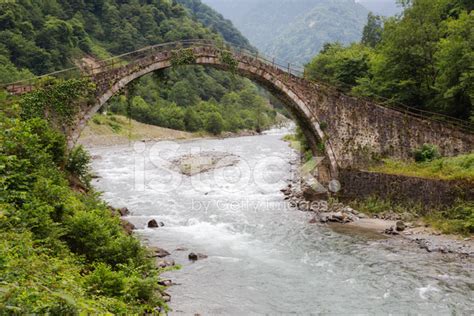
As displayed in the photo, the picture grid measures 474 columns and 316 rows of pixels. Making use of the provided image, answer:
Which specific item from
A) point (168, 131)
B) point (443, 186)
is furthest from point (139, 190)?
point (168, 131)

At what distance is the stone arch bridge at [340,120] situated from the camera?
2295cm

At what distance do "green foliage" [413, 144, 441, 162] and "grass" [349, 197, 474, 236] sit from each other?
4075 millimetres

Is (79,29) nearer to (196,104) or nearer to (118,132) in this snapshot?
(196,104)

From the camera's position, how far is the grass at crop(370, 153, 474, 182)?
18422 millimetres

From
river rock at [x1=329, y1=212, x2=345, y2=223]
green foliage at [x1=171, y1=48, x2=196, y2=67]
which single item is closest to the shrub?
river rock at [x1=329, y1=212, x2=345, y2=223]

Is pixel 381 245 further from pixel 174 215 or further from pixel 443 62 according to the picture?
pixel 443 62

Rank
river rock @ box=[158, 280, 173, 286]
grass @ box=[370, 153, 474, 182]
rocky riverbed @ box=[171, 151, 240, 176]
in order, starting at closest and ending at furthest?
Result: 1. river rock @ box=[158, 280, 173, 286]
2. grass @ box=[370, 153, 474, 182]
3. rocky riverbed @ box=[171, 151, 240, 176]

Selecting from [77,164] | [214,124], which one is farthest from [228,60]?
[214,124]

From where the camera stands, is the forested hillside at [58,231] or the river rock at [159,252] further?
the river rock at [159,252]

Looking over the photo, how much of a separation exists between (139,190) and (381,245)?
1528 cm

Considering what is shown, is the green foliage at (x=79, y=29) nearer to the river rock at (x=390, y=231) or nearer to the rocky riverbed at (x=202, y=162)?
the rocky riverbed at (x=202, y=162)

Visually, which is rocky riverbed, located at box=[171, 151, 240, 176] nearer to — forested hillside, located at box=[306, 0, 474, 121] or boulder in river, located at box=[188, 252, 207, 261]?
forested hillside, located at box=[306, 0, 474, 121]

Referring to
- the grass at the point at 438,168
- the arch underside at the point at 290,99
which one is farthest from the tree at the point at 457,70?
the arch underside at the point at 290,99

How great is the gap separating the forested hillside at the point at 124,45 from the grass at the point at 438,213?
40.2 metres
